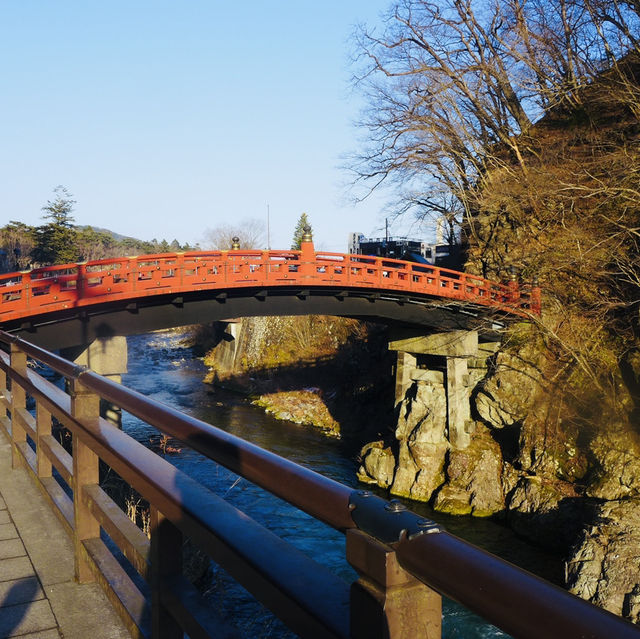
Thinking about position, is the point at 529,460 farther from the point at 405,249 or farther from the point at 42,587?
the point at 405,249

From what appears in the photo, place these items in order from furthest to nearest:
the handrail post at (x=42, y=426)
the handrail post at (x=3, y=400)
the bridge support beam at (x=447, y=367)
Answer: the bridge support beam at (x=447, y=367) → the handrail post at (x=3, y=400) → the handrail post at (x=42, y=426)

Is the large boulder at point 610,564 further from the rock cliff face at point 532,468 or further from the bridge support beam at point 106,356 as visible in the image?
the bridge support beam at point 106,356

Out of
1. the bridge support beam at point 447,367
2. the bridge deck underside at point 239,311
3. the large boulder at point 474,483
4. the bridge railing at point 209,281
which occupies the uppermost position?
the bridge railing at point 209,281

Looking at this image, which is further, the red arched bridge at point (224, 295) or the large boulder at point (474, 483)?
the large boulder at point (474, 483)

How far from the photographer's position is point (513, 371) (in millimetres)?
22359

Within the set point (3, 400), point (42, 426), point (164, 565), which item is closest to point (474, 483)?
point (3, 400)

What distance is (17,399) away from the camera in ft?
19.1

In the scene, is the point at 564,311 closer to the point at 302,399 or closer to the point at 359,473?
the point at 359,473

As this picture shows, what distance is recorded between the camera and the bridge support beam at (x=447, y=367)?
2336 cm

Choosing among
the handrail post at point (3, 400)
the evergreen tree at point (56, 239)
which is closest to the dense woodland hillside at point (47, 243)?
the evergreen tree at point (56, 239)

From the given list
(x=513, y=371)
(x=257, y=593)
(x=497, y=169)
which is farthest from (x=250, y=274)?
(x=257, y=593)

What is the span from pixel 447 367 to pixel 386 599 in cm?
2381

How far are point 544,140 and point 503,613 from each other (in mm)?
28150

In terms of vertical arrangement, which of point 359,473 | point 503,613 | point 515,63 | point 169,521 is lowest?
point 359,473
